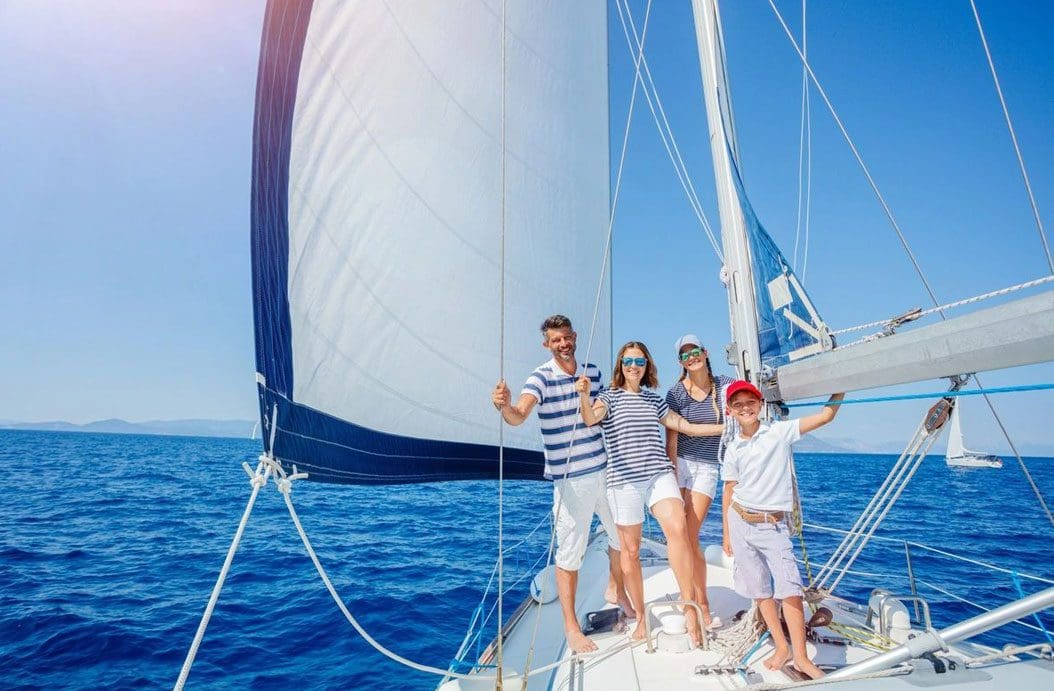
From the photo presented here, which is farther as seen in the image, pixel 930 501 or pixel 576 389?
pixel 930 501

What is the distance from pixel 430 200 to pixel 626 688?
2530 mm

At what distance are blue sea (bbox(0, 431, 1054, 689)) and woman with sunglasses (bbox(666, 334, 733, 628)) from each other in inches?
49.2

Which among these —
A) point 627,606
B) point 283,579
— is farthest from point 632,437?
point 283,579

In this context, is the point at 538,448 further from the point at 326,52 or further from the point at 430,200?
the point at 326,52

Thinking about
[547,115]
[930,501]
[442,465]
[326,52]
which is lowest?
[930,501]

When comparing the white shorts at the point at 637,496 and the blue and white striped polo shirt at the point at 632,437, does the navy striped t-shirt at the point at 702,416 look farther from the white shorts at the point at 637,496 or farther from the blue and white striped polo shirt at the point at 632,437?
the white shorts at the point at 637,496

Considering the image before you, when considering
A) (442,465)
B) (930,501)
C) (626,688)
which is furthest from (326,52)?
(930,501)

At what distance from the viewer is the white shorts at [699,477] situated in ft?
10.0

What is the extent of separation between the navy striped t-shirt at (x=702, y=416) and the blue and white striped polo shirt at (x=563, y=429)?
0.64 meters

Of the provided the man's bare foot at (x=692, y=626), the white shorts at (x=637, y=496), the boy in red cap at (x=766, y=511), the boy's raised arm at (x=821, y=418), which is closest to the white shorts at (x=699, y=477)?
A: the white shorts at (x=637, y=496)

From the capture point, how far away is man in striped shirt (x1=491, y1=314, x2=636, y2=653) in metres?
2.67

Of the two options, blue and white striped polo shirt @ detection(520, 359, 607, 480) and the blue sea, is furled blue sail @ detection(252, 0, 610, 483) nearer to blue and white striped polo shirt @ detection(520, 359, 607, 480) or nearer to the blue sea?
blue and white striped polo shirt @ detection(520, 359, 607, 480)

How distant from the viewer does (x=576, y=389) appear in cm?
262

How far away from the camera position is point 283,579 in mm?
6699
